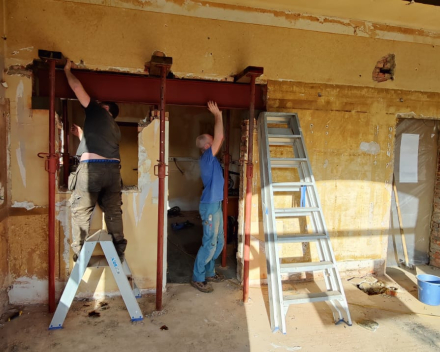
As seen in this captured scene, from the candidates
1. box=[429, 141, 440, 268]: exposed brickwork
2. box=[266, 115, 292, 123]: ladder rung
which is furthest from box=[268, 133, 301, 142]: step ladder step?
box=[429, 141, 440, 268]: exposed brickwork

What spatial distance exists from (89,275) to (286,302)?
2090mm

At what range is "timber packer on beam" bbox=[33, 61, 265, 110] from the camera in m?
3.30

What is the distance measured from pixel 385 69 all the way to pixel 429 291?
270cm

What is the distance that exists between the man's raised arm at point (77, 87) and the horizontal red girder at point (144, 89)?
20 cm

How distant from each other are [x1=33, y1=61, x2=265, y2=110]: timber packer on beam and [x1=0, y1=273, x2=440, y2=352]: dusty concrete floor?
2.17 metres

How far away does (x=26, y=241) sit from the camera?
133 inches

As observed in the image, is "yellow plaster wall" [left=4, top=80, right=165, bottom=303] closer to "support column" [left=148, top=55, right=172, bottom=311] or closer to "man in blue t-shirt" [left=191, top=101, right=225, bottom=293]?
"support column" [left=148, top=55, right=172, bottom=311]

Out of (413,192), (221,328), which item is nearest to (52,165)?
(221,328)

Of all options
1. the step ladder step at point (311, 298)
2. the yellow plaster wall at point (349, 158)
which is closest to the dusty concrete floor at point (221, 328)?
the step ladder step at point (311, 298)

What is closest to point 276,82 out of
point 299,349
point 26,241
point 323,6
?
point 323,6

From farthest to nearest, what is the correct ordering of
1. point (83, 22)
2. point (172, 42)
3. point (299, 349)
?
point (172, 42)
point (83, 22)
point (299, 349)

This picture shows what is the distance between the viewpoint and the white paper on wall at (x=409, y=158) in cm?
470

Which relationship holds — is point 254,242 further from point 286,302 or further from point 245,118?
point 245,118

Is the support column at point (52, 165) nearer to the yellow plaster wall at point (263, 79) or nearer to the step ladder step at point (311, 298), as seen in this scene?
the yellow plaster wall at point (263, 79)
